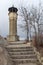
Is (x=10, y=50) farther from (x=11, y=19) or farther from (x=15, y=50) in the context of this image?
(x=11, y=19)

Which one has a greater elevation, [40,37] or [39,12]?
[39,12]

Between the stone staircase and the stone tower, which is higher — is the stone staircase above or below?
below

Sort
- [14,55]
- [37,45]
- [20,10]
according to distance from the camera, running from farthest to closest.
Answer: [20,10], [37,45], [14,55]

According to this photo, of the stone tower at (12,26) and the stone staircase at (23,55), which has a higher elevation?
the stone tower at (12,26)

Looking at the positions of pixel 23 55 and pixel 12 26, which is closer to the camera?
pixel 23 55

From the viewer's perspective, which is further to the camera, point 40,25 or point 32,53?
point 40,25

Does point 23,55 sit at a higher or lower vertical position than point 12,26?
lower

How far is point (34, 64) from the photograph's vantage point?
10.9 metres

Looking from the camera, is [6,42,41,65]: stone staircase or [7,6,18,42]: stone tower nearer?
[6,42,41,65]: stone staircase

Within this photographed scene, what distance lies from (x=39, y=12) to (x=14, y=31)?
4.09 m

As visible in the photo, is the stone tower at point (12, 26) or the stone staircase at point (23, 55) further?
the stone tower at point (12, 26)

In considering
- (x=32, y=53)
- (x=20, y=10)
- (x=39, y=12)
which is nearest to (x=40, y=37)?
(x=32, y=53)

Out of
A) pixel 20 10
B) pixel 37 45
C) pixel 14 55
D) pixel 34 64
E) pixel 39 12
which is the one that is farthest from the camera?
pixel 20 10

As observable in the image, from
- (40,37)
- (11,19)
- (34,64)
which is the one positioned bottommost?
(34,64)
